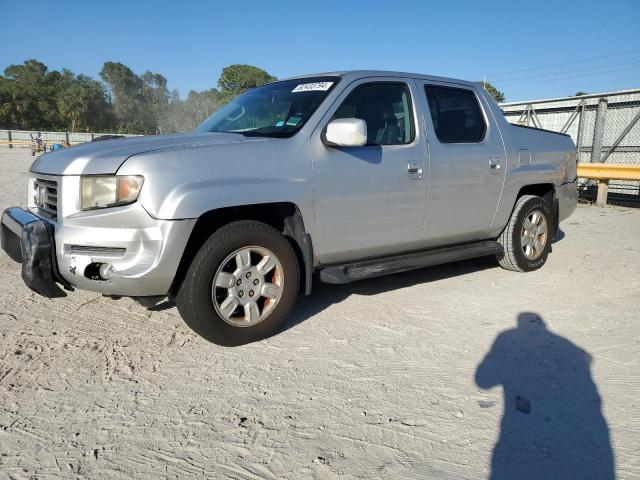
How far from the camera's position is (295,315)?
395 cm

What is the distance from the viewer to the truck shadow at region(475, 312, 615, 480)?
215cm

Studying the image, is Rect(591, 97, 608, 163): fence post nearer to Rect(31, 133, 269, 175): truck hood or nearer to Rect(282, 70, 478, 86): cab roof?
Rect(282, 70, 478, 86): cab roof

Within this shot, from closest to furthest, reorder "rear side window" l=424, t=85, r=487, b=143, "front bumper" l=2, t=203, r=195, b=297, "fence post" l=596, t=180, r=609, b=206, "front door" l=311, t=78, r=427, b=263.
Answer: "front bumper" l=2, t=203, r=195, b=297, "front door" l=311, t=78, r=427, b=263, "rear side window" l=424, t=85, r=487, b=143, "fence post" l=596, t=180, r=609, b=206

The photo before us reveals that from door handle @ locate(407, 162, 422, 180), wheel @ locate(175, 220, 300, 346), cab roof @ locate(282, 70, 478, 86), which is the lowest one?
wheel @ locate(175, 220, 300, 346)

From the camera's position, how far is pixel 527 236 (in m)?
5.25

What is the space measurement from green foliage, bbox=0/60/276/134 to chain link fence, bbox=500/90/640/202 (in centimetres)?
4290

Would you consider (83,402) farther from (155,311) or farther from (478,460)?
(478,460)

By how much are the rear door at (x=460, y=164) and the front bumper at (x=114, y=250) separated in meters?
2.21

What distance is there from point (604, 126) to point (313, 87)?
32.5 feet

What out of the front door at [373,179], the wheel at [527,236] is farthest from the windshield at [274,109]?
the wheel at [527,236]

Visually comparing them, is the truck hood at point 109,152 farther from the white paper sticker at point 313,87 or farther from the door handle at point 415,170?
the door handle at point 415,170

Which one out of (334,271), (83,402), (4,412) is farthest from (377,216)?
(4,412)

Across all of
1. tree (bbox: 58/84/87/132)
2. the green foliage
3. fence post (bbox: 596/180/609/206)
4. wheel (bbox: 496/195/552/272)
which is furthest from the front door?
tree (bbox: 58/84/87/132)

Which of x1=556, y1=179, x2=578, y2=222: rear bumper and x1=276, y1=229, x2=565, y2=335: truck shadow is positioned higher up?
x1=556, y1=179, x2=578, y2=222: rear bumper
